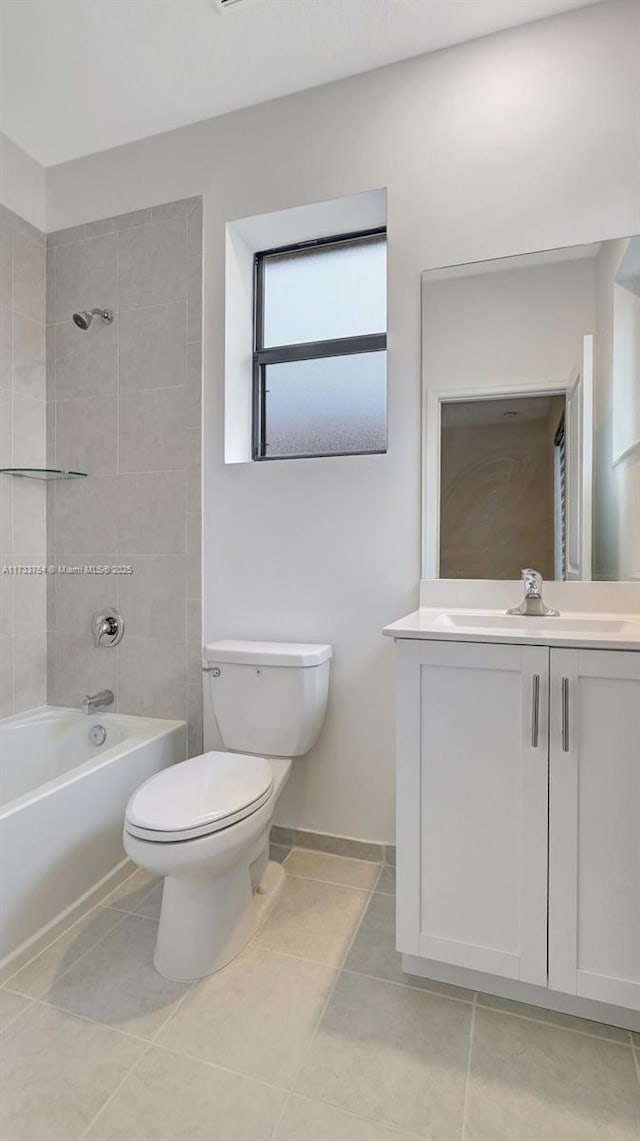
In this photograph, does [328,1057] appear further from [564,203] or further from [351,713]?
[564,203]

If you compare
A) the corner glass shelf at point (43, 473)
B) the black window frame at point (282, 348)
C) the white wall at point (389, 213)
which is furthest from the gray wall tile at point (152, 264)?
the corner glass shelf at point (43, 473)

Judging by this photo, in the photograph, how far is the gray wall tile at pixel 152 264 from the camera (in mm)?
2131

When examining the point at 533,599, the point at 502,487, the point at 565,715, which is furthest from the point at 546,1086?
the point at 502,487

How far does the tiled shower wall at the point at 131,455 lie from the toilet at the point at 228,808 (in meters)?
0.36

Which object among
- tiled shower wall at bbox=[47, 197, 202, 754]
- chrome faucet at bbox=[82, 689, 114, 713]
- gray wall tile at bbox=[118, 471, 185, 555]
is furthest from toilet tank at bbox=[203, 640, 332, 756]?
chrome faucet at bbox=[82, 689, 114, 713]

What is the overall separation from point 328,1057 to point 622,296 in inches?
80.4

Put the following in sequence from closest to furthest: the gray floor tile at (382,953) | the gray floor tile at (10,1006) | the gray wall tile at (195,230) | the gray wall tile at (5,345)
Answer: the gray floor tile at (10,1006), the gray floor tile at (382,953), the gray wall tile at (195,230), the gray wall tile at (5,345)

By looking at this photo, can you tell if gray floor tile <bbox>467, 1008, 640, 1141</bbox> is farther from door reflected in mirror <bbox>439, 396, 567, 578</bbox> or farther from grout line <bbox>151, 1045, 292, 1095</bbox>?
door reflected in mirror <bbox>439, 396, 567, 578</bbox>

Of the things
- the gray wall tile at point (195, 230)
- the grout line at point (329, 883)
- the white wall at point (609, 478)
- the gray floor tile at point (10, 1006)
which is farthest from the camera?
the gray wall tile at point (195, 230)

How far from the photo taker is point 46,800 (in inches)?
61.2

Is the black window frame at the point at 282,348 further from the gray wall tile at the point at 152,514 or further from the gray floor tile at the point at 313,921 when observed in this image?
the gray floor tile at the point at 313,921

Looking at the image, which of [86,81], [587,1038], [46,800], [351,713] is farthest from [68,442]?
[587,1038]

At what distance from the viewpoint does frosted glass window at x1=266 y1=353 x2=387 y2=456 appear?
2.12 meters

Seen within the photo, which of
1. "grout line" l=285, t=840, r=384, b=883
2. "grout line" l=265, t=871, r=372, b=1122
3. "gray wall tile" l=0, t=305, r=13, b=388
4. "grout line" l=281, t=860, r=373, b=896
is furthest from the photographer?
"gray wall tile" l=0, t=305, r=13, b=388
